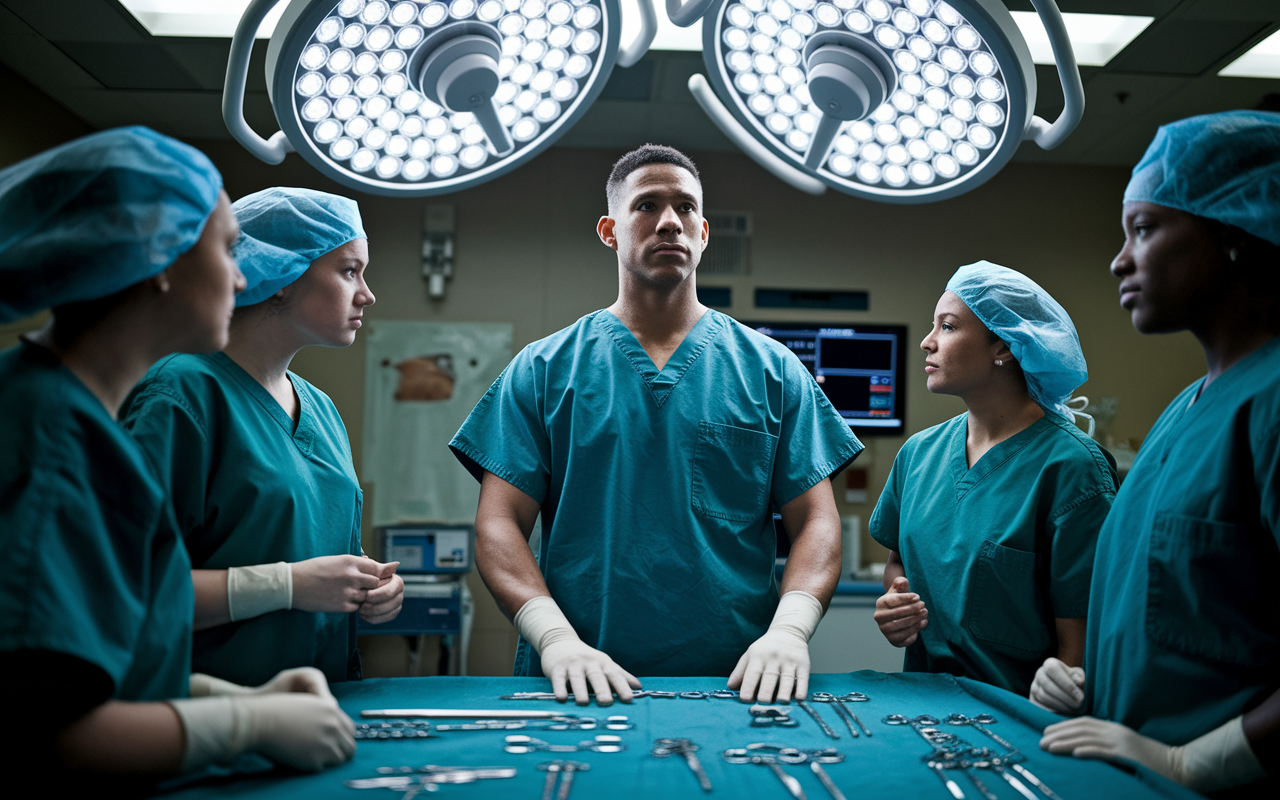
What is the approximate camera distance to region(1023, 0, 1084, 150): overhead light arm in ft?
2.66

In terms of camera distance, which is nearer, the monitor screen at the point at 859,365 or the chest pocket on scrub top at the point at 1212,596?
the chest pocket on scrub top at the point at 1212,596

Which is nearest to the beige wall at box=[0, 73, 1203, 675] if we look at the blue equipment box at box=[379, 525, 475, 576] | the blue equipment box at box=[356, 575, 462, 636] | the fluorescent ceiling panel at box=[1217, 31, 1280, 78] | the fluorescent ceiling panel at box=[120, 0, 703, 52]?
the blue equipment box at box=[379, 525, 475, 576]

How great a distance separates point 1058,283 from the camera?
3.90m

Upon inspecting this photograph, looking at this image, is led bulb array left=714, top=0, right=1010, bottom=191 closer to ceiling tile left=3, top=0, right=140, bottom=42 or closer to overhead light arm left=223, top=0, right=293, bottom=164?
overhead light arm left=223, top=0, right=293, bottom=164

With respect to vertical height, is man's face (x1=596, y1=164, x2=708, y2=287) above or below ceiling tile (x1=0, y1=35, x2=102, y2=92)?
below

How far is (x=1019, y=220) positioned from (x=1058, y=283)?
13.8 inches

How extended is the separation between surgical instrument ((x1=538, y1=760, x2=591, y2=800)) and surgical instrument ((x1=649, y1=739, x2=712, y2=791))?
10 cm

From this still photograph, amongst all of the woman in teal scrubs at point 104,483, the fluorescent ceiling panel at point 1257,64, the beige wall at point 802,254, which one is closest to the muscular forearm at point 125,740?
the woman in teal scrubs at point 104,483

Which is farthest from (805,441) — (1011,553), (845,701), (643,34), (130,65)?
(130,65)

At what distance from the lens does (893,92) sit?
1.03 metres

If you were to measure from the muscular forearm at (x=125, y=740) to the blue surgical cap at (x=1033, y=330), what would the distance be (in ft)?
5.01

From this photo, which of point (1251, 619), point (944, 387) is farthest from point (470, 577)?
point (1251, 619)

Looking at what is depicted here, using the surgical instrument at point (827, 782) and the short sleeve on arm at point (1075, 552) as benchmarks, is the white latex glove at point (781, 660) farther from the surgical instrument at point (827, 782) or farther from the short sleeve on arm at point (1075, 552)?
the short sleeve on arm at point (1075, 552)

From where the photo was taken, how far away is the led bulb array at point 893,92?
0.95 metres
